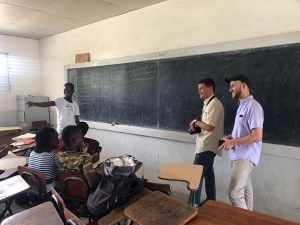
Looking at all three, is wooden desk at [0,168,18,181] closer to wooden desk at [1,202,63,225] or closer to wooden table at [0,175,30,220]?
wooden table at [0,175,30,220]

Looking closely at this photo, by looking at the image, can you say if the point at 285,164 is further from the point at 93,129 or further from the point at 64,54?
the point at 64,54

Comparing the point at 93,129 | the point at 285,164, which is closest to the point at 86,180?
the point at 285,164

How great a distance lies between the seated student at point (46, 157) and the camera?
2174 mm

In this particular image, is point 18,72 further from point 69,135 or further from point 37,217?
point 37,217

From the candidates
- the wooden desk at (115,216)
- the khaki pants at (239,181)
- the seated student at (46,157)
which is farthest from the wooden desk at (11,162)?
the khaki pants at (239,181)

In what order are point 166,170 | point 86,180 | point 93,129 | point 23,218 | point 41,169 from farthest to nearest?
point 93,129 < point 41,169 < point 86,180 < point 166,170 < point 23,218

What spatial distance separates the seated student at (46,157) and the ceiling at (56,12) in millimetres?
1913

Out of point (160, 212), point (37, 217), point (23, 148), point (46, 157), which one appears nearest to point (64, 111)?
point (23, 148)

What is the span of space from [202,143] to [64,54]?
366 centimetres

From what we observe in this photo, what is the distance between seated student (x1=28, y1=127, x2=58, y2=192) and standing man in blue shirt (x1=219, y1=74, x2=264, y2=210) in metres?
1.56

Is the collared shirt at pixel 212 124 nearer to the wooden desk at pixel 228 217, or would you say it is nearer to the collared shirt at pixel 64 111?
the wooden desk at pixel 228 217

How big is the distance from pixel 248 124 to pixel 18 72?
511 cm

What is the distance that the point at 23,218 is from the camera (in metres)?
1.29

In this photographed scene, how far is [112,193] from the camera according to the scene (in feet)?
4.65
